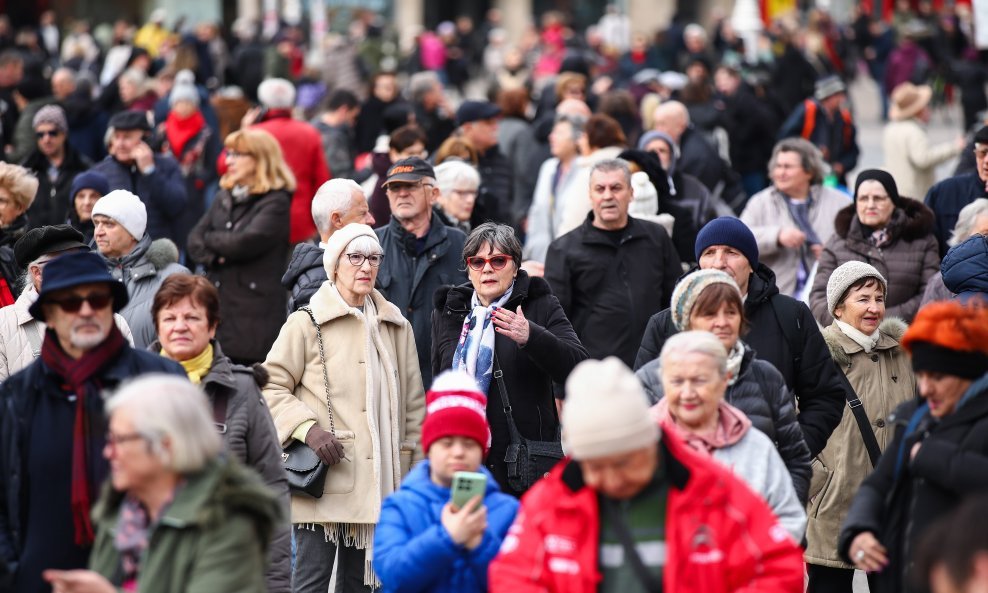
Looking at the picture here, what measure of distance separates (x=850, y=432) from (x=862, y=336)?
0.45m

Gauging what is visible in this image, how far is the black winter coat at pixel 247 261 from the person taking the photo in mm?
9766

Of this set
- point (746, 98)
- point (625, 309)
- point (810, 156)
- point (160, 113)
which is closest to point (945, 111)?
point (746, 98)

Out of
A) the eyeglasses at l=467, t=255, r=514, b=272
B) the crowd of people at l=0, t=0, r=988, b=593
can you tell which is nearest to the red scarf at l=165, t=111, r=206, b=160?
the crowd of people at l=0, t=0, r=988, b=593

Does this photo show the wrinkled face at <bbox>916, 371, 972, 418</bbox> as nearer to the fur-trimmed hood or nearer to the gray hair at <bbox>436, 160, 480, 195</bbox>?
the fur-trimmed hood

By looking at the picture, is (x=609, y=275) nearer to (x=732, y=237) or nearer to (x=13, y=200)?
(x=732, y=237)

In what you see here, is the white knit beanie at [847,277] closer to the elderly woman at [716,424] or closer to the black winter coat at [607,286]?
the black winter coat at [607,286]

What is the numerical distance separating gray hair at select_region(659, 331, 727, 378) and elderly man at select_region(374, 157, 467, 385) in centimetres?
296

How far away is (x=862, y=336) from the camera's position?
720cm

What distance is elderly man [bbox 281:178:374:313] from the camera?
25.8 ft

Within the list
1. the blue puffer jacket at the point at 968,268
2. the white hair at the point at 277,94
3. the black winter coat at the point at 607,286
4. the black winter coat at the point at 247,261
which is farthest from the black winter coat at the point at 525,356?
the white hair at the point at 277,94

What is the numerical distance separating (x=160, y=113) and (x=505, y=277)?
10223 mm

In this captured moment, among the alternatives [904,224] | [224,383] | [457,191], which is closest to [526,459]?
[224,383]

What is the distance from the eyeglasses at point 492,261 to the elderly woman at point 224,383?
53.0 inches

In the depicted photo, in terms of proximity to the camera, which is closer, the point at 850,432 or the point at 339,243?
the point at 339,243
